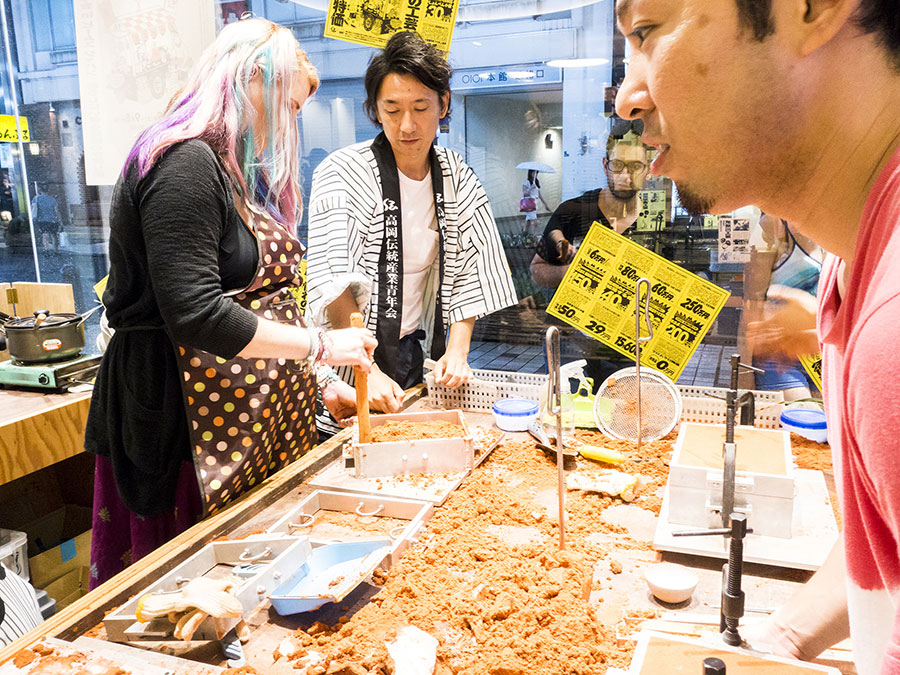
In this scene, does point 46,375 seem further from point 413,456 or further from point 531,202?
point 531,202

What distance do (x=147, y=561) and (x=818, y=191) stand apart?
1232 mm

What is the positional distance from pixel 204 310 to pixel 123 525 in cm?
73

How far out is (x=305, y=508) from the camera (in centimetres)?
146

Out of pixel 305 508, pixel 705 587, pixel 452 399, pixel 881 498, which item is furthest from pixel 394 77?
pixel 881 498

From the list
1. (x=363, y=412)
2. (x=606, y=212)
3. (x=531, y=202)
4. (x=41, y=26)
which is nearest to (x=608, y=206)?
(x=606, y=212)

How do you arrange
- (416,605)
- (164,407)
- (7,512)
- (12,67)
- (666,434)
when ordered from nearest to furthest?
1. (416,605)
2. (164,407)
3. (666,434)
4. (7,512)
5. (12,67)

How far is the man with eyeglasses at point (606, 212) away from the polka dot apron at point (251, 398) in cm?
140

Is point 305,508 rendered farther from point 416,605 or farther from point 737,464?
point 737,464

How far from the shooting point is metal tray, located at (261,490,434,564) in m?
1.34

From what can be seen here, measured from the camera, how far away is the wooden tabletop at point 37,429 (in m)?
2.24

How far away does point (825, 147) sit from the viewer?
533 millimetres

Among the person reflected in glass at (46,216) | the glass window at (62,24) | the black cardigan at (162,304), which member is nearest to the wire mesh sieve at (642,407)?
the black cardigan at (162,304)

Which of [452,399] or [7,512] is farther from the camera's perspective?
[7,512]

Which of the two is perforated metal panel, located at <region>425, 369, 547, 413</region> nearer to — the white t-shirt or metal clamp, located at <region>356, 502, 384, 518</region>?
the white t-shirt
